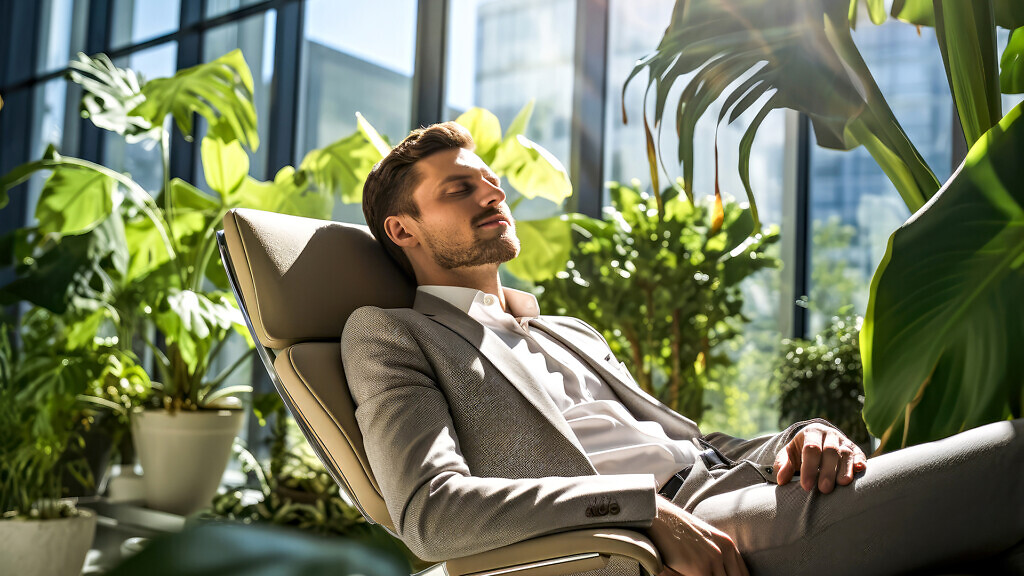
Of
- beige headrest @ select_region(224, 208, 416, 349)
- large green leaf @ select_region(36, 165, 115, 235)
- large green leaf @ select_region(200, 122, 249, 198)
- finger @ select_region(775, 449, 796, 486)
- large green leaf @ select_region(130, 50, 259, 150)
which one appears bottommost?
finger @ select_region(775, 449, 796, 486)

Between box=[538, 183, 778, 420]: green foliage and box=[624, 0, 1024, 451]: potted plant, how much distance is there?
44.1 inches

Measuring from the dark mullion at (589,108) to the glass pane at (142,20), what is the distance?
286cm

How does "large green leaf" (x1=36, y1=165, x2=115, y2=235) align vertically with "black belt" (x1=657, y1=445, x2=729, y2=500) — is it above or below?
above

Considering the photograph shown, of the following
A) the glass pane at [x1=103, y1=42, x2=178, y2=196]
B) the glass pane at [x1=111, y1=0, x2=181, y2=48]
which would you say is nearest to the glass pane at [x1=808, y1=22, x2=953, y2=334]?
the glass pane at [x1=103, y1=42, x2=178, y2=196]

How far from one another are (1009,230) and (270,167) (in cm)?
391

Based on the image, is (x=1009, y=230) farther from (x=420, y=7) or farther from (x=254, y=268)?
(x=420, y=7)

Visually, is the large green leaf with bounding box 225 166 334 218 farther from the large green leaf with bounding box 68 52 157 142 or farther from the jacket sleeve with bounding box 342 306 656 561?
the jacket sleeve with bounding box 342 306 656 561

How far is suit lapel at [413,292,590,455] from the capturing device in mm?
1379

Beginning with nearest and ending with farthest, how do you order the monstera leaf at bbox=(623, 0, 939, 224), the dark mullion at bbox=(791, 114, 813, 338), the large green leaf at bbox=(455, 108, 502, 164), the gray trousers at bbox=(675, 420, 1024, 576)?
1. the gray trousers at bbox=(675, 420, 1024, 576)
2. the monstera leaf at bbox=(623, 0, 939, 224)
3. the large green leaf at bbox=(455, 108, 502, 164)
4. the dark mullion at bbox=(791, 114, 813, 338)

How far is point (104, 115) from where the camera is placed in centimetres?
289

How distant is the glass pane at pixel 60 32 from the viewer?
5.91 meters

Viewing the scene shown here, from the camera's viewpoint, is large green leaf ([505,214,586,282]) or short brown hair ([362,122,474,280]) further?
large green leaf ([505,214,586,282])

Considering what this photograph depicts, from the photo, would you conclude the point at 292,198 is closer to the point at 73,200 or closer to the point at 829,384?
the point at 73,200

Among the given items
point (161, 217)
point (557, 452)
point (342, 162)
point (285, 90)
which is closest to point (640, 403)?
point (557, 452)
